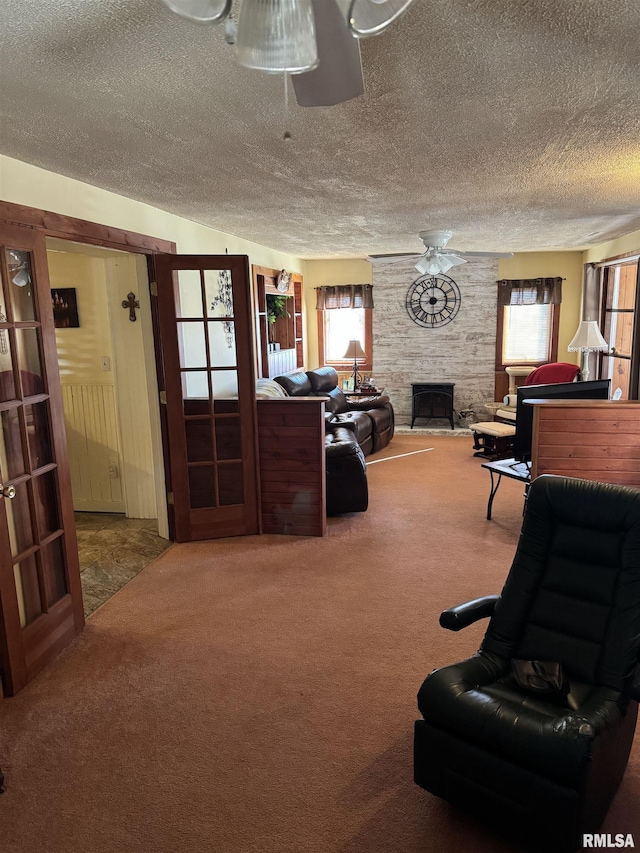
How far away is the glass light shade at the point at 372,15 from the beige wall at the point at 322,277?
7812mm

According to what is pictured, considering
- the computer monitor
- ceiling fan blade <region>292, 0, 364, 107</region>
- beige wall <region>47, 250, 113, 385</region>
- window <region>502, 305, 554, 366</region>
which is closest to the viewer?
ceiling fan blade <region>292, 0, 364, 107</region>

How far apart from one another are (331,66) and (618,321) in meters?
6.78

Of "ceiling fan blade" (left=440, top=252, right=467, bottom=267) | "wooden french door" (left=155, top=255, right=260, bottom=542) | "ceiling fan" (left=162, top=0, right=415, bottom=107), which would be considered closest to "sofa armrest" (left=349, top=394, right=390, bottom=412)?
"ceiling fan blade" (left=440, top=252, right=467, bottom=267)

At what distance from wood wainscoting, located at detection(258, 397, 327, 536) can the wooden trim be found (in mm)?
1355

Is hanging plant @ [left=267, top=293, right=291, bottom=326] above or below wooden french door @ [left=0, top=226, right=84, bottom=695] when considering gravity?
above

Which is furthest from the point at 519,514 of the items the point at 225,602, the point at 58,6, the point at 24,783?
the point at 58,6

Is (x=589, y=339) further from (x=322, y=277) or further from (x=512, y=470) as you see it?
(x=322, y=277)

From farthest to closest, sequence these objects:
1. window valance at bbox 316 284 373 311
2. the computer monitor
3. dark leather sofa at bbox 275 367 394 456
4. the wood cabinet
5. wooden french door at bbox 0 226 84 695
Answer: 1. window valance at bbox 316 284 373 311
2. the wood cabinet
3. dark leather sofa at bbox 275 367 394 456
4. the computer monitor
5. wooden french door at bbox 0 226 84 695

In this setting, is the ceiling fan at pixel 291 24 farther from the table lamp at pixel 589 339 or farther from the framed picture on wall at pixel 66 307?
the table lamp at pixel 589 339

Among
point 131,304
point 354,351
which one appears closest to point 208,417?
point 131,304

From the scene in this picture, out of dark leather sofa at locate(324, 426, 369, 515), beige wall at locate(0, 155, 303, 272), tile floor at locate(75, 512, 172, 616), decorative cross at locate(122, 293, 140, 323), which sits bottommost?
tile floor at locate(75, 512, 172, 616)

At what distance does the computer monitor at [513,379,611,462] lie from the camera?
435cm

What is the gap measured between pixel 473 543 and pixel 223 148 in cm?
308

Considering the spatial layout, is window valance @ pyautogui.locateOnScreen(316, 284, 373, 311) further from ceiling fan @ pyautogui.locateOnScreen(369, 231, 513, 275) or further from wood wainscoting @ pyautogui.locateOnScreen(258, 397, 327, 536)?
wood wainscoting @ pyautogui.locateOnScreen(258, 397, 327, 536)
